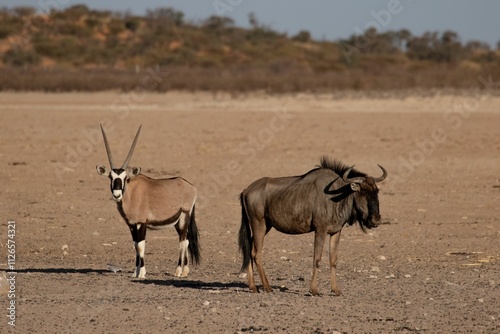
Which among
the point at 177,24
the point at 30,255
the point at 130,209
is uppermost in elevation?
the point at 177,24

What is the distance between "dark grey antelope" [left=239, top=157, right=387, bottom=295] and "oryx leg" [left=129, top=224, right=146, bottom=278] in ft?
4.31

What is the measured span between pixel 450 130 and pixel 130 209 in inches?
703

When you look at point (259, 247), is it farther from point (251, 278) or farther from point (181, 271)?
point (181, 271)

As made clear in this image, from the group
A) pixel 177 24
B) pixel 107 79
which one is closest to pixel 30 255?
pixel 107 79

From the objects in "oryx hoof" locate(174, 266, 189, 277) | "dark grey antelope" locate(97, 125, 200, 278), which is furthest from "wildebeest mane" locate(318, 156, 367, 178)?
"oryx hoof" locate(174, 266, 189, 277)

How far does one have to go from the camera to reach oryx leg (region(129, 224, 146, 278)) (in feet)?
37.0

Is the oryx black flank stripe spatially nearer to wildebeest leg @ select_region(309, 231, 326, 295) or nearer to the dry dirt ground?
the dry dirt ground

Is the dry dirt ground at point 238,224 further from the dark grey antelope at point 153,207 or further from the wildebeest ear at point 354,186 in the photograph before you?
the wildebeest ear at point 354,186

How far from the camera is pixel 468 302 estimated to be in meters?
9.91

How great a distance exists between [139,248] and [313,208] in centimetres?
215

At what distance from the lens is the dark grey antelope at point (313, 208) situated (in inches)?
401

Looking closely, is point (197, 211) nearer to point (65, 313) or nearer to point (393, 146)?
point (65, 313)

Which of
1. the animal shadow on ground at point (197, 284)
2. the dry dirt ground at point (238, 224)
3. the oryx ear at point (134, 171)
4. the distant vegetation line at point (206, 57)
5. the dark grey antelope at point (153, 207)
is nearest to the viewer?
the dry dirt ground at point (238, 224)

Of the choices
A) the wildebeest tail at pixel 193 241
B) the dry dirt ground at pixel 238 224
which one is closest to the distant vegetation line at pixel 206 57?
the dry dirt ground at pixel 238 224
